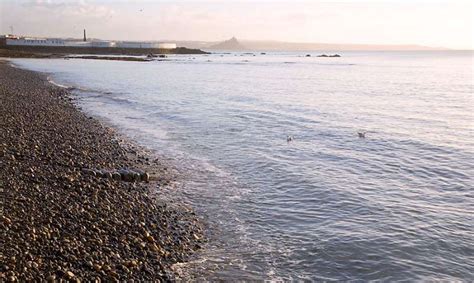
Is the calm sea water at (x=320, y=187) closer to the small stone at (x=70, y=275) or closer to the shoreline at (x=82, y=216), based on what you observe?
the shoreline at (x=82, y=216)

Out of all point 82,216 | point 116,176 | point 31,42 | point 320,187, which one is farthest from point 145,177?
point 31,42

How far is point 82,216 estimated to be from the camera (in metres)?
10.8

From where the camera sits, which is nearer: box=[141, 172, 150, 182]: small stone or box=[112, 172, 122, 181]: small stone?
box=[112, 172, 122, 181]: small stone

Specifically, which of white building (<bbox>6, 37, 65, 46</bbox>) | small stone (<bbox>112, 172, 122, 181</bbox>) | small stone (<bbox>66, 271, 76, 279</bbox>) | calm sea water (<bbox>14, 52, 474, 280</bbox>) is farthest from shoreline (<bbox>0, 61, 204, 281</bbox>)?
white building (<bbox>6, 37, 65, 46</bbox>)

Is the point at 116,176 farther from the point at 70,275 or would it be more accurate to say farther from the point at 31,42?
the point at 31,42

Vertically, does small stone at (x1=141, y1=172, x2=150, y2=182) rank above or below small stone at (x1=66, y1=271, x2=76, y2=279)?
below

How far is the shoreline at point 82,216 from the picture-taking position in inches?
336

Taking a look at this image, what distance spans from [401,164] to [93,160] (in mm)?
12335

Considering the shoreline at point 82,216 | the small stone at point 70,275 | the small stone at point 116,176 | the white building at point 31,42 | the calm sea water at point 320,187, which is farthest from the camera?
the white building at point 31,42

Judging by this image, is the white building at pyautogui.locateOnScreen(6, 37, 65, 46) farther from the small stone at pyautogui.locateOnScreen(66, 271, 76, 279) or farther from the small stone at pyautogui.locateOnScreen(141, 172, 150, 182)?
the small stone at pyautogui.locateOnScreen(66, 271, 76, 279)

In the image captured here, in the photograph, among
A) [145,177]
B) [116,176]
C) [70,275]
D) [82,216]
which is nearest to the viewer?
[70,275]

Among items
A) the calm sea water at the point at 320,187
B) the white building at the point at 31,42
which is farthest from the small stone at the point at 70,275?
the white building at the point at 31,42

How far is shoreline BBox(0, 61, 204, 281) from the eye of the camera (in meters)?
8.52

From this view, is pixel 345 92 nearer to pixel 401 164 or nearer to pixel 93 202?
pixel 401 164
